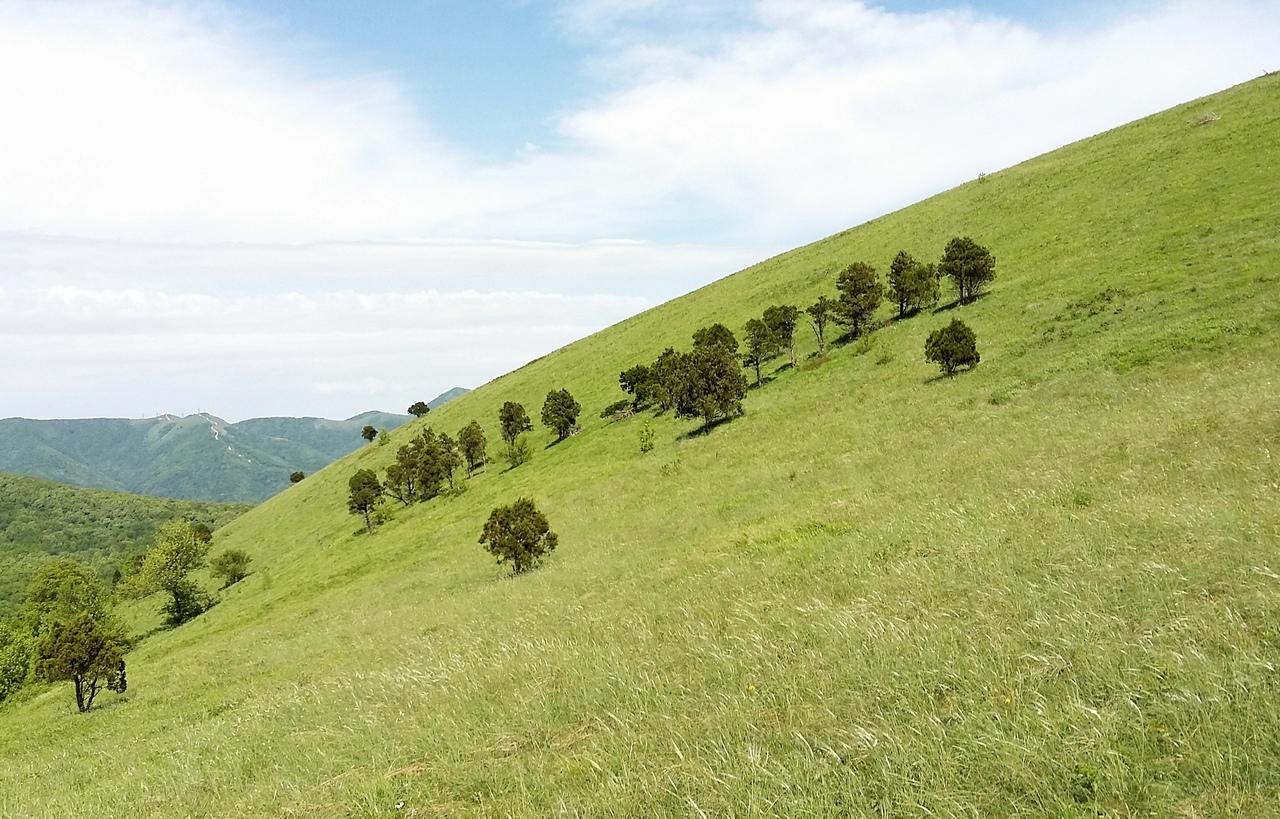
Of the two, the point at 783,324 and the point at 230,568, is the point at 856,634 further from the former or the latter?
the point at 230,568

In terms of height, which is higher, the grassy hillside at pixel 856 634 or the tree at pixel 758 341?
the tree at pixel 758 341

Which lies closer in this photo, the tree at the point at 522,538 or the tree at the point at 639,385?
the tree at the point at 522,538

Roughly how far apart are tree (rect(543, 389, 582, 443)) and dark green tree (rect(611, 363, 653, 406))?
5672mm

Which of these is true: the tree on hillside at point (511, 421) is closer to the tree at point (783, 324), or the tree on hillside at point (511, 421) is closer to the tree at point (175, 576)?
the tree at point (783, 324)

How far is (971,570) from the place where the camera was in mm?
9977

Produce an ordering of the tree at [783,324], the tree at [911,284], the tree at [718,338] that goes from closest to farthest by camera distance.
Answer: the tree at [911,284], the tree at [783,324], the tree at [718,338]

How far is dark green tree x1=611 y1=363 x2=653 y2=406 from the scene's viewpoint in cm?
5825

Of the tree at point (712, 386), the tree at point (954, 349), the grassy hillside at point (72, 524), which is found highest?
the grassy hillside at point (72, 524)

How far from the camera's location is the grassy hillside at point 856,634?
516cm

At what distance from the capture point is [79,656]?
91.4 ft

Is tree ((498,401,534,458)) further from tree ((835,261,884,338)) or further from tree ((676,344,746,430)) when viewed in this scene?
tree ((835,261,884,338))

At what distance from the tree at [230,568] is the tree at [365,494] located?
50.8 feet

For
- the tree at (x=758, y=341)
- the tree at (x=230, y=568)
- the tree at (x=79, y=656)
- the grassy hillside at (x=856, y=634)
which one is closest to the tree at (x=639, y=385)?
the tree at (x=758, y=341)

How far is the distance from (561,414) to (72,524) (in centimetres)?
20086
